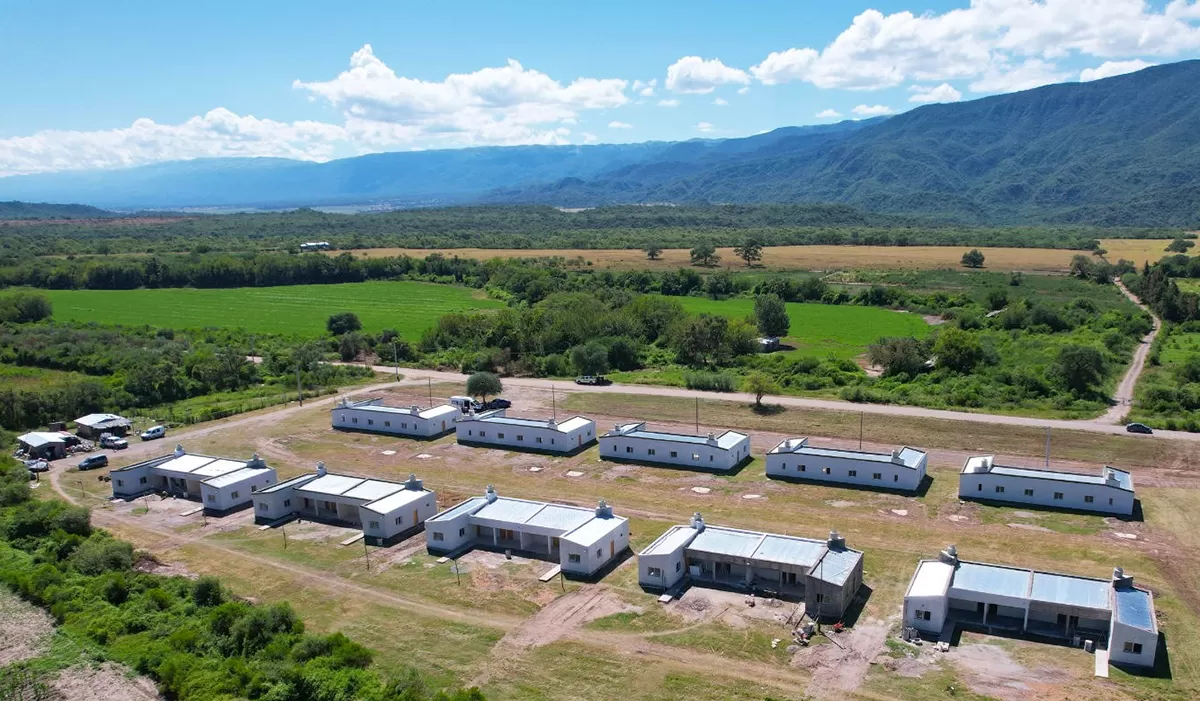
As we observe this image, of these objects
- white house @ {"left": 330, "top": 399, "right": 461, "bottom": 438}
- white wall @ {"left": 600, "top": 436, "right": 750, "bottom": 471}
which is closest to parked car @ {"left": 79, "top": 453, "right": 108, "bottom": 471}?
white house @ {"left": 330, "top": 399, "right": 461, "bottom": 438}

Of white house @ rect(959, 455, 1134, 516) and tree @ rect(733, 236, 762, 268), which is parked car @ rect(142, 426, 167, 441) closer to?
white house @ rect(959, 455, 1134, 516)

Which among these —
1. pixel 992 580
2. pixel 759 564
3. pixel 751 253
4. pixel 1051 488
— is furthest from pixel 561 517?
pixel 751 253

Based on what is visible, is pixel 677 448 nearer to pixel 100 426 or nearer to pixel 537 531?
pixel 537 531

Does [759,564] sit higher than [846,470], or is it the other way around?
[759,564]

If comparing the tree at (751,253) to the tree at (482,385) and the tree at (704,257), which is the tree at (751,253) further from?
the tree at (482,385)

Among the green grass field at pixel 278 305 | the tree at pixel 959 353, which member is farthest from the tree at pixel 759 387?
the green grass field at pixel 278 305

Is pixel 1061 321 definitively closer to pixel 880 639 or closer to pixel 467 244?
pixel 880 639
